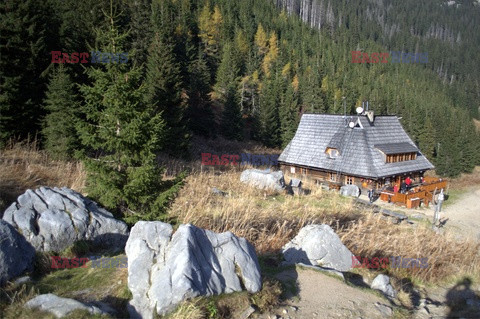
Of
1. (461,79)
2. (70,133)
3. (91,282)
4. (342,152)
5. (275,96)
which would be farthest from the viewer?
(461,79)

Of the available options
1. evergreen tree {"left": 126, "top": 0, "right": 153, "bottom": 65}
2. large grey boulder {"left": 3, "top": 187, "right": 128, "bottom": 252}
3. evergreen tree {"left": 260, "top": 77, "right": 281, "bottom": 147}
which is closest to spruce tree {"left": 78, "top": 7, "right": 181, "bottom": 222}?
large grey boulder {"left": 3, "top": 187, "right": 128, "bottom": 252}

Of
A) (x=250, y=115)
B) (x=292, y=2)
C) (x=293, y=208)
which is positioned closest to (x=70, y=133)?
(x=293, y=208)

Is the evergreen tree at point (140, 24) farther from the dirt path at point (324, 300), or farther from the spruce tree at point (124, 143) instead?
the dirt path at point (324, 300)

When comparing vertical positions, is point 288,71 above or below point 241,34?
below

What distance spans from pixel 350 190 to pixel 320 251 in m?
16.9

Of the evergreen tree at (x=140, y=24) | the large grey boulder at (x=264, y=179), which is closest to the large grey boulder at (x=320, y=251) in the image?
the large grey boulder at (x=264, y=179)

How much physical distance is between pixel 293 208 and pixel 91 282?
7.81m

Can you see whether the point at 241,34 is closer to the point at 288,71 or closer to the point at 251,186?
the point at 288,71

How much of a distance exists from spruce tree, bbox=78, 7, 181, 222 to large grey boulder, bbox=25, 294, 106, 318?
120 inches

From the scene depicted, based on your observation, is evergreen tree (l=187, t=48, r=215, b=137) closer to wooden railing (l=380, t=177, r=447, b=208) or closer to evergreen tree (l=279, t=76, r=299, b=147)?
evergreen tree (l=279, t=76, r=299, b=147)

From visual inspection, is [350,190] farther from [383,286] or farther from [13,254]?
[13,254]

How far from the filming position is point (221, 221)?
7.78 m

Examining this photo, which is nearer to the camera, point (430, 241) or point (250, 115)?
point (430, 241)

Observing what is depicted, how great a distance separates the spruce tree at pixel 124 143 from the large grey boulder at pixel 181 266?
74.0 inches
